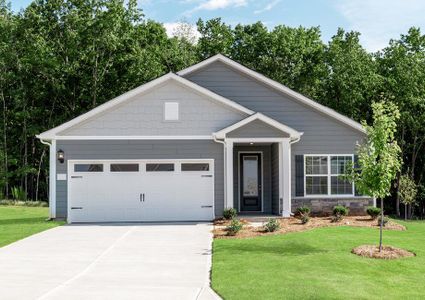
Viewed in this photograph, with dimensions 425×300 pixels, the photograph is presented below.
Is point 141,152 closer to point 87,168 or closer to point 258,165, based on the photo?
point 87,168

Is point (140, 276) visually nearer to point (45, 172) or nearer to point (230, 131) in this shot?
point (230, 131)

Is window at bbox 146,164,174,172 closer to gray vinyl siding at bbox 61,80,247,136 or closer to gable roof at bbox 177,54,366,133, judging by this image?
gray vinyl siding at bbox 61,80,247,136

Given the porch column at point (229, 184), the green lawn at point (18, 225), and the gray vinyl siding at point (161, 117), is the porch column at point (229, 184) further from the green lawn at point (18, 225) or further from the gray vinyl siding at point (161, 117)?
the green lawn at point (18, 225)

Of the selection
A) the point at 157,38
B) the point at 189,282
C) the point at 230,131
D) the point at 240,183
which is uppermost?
the point at 157,38

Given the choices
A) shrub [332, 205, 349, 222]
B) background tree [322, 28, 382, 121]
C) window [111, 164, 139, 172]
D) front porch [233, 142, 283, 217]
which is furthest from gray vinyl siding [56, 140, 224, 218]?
background tree [322, 28, 382, 121]

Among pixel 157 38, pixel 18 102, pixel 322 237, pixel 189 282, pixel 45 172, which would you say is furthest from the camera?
pixel 157 38

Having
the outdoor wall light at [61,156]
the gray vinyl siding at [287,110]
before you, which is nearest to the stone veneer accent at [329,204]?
the gray vinyl siding at [287,110]

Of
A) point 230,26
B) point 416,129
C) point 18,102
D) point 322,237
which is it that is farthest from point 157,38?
point 322,237

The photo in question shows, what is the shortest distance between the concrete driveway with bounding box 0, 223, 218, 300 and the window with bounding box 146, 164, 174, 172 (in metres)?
3.11

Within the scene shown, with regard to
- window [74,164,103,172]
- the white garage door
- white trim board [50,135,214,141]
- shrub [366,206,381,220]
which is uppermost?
white trim board [50,135,214,141]

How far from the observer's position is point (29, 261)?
11.6 meters

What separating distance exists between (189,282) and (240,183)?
1204 cm

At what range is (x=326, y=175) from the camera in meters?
20.7

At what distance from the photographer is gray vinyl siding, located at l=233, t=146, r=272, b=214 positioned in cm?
2131
